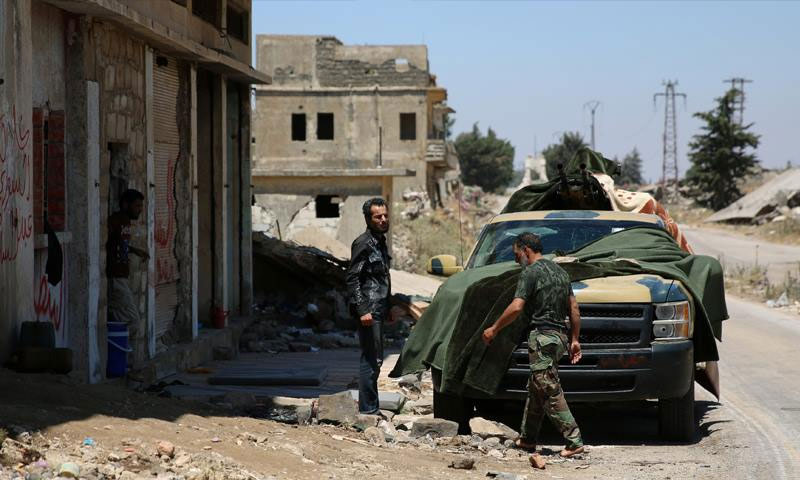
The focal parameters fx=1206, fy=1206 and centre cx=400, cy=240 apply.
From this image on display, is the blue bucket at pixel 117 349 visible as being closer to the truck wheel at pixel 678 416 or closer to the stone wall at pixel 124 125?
the stone wall at pixel 124 125

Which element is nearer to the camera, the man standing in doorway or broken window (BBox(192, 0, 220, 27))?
the man standing in doorway

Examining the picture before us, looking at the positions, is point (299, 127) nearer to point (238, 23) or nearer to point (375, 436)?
point (238, 23)

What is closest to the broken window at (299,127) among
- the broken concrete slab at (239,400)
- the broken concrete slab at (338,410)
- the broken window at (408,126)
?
the broken window at (408,126)

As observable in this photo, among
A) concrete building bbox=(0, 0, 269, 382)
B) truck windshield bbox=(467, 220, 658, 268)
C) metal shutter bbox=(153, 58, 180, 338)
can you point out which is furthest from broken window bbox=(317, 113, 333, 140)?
truck windshield bbox=(467, 220, 658, 268)

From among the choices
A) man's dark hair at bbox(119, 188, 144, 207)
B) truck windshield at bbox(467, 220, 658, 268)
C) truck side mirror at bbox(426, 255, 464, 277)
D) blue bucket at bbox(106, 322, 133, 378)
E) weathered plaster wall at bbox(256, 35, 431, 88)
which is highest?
weathered plaster wall at bbox(256, 35, 431, 88)

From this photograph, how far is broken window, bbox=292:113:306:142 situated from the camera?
187 ft

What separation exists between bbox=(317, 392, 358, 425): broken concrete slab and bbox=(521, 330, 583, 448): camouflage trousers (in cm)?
191

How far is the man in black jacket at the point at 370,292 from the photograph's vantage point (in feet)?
34.7

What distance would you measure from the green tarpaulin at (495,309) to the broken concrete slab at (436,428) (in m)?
0.29

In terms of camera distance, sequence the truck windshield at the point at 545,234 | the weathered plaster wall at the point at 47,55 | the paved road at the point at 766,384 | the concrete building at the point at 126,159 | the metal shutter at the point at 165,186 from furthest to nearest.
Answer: the metal shutter at the point at 165,186 → the truck windshield at the point at 545,234 → the weathered plaster wall at the point at 47,55 → the concrete building at the point at 126,159 → the paved road at the point at 766,384

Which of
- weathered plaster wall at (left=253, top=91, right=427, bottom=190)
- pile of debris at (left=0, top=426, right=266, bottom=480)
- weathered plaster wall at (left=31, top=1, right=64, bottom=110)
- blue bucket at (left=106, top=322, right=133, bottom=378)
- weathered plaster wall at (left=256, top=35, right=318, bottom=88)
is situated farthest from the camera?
weathered plaster wall at (left=253, top=91, right=427, bottom=190)

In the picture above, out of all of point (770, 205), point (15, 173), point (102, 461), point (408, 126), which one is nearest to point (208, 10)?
point (15, 173)

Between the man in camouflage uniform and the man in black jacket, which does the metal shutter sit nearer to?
the man in black jacket

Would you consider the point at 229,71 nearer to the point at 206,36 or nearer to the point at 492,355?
the point at 206,36
